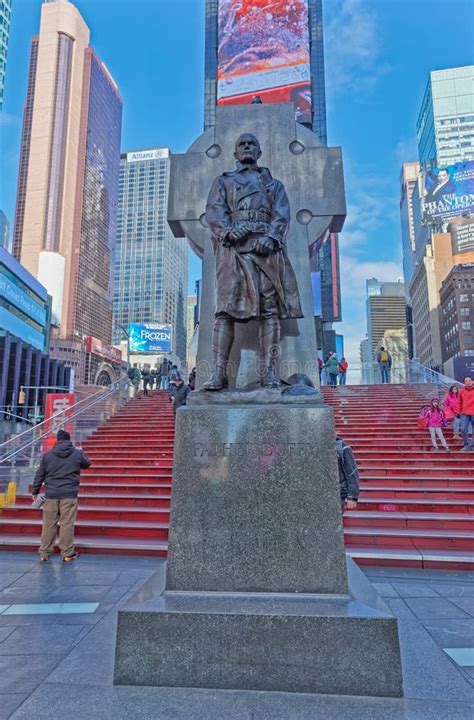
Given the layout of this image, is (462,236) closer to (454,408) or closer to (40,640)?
(454,408)

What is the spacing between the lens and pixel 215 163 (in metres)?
7.17

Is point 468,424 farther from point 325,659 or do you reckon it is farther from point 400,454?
point 325,659

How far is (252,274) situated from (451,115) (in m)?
170

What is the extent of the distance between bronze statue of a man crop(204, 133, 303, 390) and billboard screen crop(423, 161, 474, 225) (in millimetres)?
85082

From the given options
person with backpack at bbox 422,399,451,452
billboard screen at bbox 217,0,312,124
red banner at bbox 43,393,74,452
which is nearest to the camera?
person with backpack at bbox 422,399,451,452

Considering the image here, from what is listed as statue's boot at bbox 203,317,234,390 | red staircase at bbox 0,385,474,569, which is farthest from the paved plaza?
statue's boot at bbox 203,317,234,390

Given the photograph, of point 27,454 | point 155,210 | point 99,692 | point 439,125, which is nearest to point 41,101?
point 155,210

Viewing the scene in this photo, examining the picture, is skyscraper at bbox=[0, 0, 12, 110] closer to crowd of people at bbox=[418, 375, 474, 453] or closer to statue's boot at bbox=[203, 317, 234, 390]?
crowd of people at bbox=[418, 375, 474, 453]

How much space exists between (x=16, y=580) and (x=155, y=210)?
194518mm

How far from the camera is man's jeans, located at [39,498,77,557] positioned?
21.4 feet

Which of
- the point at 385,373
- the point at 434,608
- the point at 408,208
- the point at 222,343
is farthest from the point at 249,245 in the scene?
the point at 408,208

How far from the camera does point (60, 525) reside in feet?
21.6

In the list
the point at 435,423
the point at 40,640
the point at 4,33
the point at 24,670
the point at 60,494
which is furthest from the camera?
the point at 4,33

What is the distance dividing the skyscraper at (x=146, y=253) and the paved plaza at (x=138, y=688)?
16961 cm
